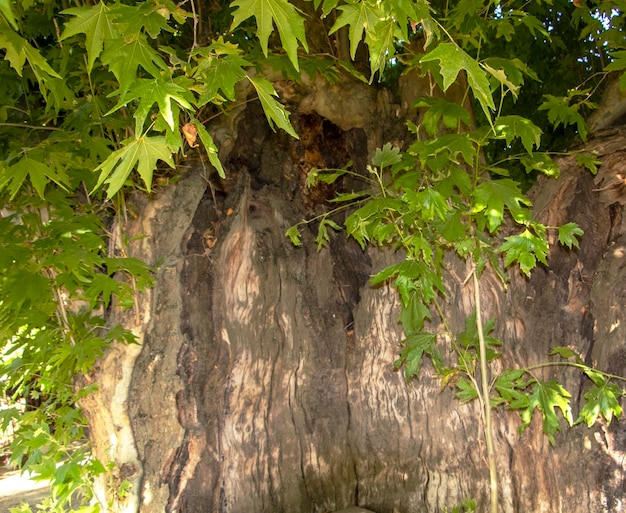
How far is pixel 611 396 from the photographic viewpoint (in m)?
1.94

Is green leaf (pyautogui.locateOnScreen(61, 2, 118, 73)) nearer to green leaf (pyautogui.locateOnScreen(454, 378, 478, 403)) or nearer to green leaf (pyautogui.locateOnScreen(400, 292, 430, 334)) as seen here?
green leaf (pyautogui.locateOnScreen(400, 292, 430, 334))

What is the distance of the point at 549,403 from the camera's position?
77.5 inches

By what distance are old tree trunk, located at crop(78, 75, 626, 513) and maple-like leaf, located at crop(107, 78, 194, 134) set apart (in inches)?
49.2

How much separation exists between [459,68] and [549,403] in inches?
49.0

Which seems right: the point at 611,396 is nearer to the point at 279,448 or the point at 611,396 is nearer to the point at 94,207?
the point at 279,448

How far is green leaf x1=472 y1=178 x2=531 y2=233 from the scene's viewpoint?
1856mm

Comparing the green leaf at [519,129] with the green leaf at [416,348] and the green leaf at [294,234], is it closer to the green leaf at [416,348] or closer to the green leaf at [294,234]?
the green leaf at [416,348]

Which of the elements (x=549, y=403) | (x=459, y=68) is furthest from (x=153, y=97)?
(x=549, y=403)

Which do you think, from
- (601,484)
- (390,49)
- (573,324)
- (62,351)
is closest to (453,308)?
(573,324)

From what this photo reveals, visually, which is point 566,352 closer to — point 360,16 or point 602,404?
point 602,404

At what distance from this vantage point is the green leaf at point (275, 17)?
130 cm

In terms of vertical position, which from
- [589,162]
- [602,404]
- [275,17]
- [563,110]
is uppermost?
[563,110]

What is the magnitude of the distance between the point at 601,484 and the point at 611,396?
1.18 feet

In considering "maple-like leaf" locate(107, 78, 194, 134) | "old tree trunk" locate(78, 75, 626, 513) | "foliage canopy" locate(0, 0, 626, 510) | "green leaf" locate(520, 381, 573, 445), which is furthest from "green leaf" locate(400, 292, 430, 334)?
"maple-like leaf" locate(107, 78, 194, 134)
